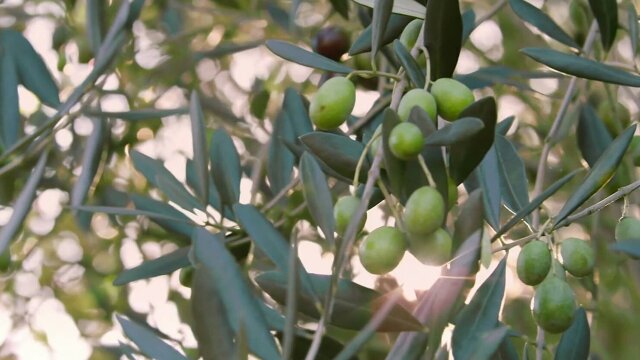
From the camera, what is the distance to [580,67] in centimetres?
86

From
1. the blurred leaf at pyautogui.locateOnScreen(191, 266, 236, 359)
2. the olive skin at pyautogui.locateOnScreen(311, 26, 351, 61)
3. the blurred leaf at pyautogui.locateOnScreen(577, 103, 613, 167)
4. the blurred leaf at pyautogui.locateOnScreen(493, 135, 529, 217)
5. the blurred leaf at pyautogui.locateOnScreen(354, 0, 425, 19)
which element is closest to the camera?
the blurred leaf at pyautogui.locateOnScreen(191, 266, 236, 359)

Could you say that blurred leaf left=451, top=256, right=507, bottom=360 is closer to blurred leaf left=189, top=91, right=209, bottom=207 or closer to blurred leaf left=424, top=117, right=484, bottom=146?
blurred leaf left=424, top=117, right=484, bottom=146

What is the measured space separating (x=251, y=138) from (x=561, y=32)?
3.05 feet

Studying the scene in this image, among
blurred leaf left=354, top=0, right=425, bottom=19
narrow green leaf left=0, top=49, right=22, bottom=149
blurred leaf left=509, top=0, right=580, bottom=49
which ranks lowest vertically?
narrow green leaf left=0, top=49, right=22, bottom=149

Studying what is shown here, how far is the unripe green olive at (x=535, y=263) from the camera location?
0.75 m

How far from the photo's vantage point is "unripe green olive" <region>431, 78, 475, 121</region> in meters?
0.72

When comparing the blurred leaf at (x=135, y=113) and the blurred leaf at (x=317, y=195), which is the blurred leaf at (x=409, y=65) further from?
the blurred leaf at (x=135, y=113)

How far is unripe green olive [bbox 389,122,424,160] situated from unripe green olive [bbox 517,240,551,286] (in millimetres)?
156

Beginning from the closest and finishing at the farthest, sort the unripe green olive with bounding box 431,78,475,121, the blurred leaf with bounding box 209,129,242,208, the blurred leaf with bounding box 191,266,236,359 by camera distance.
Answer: the blurred leaf with bounding box 191,266,236,359 → the unripe green olive with bounding box 431,78,475,121 → the blurred leaf with bounding box 209,129,242,208

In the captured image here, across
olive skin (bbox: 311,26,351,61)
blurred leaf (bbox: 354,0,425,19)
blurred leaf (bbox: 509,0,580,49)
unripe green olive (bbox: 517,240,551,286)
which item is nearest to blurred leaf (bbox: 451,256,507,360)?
unripe green olive (bbox: 517,240,551,286)

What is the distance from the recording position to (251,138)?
1942 mm

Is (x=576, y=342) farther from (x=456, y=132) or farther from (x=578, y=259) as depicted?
(x=456, y=132)

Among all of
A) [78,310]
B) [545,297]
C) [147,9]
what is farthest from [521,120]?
[545,297]

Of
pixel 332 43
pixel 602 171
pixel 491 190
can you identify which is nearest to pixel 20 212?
pixel 491 190
